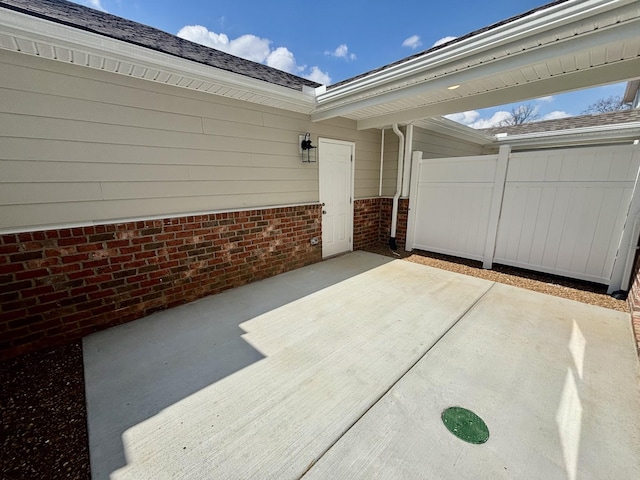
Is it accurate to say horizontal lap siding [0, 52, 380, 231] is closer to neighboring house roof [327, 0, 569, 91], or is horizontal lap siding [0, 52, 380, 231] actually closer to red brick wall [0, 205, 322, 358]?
red brick wall [0, 205, 322, 358]

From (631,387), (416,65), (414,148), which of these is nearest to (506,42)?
(416,65)

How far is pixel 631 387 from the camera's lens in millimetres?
1982

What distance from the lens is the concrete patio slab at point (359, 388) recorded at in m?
1.49

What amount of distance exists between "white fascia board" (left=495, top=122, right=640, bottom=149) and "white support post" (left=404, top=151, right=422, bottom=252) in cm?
391

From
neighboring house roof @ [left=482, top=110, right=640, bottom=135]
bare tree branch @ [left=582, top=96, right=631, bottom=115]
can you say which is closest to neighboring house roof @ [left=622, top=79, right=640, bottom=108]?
neighboring house roof @ [left=482, top=110, right=640, bottom=135]

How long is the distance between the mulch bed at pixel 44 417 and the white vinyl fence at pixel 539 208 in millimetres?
5623

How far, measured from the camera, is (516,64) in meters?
2.47

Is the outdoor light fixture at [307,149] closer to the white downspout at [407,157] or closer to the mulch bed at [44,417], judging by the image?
the white downspout at [407,157]

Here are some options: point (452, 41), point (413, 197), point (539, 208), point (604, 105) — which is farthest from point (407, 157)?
point (604, 105)

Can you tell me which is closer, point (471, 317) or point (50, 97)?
point (50, 97)

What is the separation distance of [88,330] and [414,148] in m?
6.33

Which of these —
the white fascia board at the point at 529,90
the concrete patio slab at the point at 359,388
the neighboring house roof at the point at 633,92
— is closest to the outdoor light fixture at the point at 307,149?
the white fascia board at the point at 529,90

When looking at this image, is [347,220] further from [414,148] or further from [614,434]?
[614,434]

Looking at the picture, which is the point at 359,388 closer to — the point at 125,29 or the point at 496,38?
the point at 496,38
